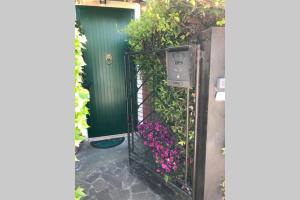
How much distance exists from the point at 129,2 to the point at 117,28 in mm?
640

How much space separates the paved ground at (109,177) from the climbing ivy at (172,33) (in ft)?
2.62

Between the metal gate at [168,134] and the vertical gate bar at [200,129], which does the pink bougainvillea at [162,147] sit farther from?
the vertical gate bar at [200,129]

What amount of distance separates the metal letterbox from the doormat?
2.78m

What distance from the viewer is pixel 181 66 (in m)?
2.11

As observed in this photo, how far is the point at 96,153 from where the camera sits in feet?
13.6

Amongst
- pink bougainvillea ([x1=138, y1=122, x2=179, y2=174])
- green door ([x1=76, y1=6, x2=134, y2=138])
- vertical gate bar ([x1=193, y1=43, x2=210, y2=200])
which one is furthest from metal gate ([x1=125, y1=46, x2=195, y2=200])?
green door ([x1=76, y1=6, x2=134, y2=138])

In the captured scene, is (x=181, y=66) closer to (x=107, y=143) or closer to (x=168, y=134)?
(x=168, y=134)

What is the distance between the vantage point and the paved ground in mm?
2818

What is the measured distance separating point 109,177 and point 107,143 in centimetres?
141

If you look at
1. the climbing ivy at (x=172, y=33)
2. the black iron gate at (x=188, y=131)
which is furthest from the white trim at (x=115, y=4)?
the black iron gate at (x=188, y=131)

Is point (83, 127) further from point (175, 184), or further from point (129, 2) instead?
point (129, 2)

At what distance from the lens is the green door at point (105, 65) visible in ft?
13.8

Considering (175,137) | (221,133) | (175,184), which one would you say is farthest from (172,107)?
(175,184)

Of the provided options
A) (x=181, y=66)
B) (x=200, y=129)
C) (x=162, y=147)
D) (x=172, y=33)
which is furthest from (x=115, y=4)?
(x=200, y=129)
